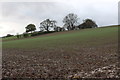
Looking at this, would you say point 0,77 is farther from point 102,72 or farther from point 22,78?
point 102,72

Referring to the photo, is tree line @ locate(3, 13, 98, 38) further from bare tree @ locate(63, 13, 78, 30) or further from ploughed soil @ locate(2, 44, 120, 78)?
ploughed soil @ locate(2, 44, 120, 78)

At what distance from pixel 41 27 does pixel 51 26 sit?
8961mm

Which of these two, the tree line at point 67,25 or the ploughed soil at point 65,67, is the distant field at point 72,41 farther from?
the tree line at point 67,25

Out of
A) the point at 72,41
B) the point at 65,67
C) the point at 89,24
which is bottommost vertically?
the point at 65,67

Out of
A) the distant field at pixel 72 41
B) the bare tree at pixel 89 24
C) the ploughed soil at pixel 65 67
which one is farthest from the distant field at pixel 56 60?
the bare tree at pixel 89 24

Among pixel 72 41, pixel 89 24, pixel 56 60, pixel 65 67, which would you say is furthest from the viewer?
pixel 89 24

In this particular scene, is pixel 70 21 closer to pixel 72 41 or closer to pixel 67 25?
pixel 67 25

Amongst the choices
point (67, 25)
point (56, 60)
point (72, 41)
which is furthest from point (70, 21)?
point (56, 60)

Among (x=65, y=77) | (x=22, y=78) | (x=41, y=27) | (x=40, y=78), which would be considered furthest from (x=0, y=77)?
(x=41, y=27)

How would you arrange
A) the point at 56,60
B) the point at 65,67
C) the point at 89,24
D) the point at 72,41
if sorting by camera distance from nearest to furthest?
the point at 65,67 < the point at 56,60 < the point at 72,41 < the point at 89,24

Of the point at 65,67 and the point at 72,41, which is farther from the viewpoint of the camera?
the point at 72,41

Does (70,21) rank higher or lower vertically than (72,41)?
higher

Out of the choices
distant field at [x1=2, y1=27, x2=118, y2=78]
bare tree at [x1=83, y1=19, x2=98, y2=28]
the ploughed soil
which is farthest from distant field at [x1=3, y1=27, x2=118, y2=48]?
bare tree at [x1=83, y1=19, x2=98, y2=28]

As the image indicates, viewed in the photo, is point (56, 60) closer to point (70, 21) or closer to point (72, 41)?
point (72, 41)
